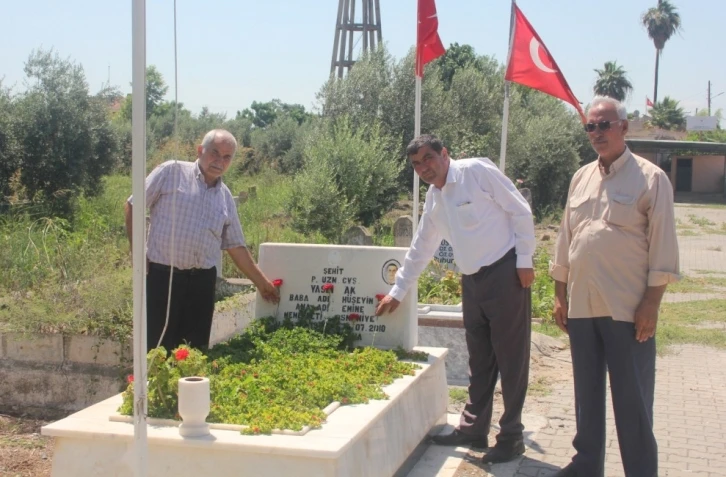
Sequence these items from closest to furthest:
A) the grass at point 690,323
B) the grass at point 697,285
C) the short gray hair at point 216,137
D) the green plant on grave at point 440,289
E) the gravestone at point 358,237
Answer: the short gray hair at point 216,137
the green plant on grave at point 440,289
the grass at point 690,323
the gravestone at point 358,237
the grass at point 697,285

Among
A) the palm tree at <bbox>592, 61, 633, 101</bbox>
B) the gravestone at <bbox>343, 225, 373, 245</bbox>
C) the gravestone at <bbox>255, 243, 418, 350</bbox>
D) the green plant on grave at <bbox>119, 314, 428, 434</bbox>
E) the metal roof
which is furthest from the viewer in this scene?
the palm tree at <bbox>592, 61, 633, 101</bbox>

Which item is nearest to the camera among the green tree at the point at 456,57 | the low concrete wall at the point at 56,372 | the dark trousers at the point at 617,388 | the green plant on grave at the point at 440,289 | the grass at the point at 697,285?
the dark trousers at the point at 617,388

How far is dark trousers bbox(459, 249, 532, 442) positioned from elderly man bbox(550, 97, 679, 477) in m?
0.57

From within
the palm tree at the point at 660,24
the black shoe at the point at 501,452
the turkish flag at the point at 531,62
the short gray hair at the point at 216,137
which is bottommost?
the black shoe at the point at 501,452

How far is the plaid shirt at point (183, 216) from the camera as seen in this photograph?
17.4ft

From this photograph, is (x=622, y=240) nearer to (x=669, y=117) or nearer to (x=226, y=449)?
(x=226, y=449)

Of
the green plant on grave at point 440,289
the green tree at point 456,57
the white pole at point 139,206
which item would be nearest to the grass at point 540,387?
the green plant on grave at point 440,289

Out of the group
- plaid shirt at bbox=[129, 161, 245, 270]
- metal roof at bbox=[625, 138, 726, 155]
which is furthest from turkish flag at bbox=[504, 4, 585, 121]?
metal roof at bbox=[625, 138, 726, 155]

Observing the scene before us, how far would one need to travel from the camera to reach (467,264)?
17.2ft

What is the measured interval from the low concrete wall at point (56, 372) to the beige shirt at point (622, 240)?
3.50 m

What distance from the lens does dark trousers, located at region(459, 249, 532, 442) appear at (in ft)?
16.9

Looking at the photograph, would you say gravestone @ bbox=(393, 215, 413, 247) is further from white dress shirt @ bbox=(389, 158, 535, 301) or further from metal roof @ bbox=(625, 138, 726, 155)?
metal roof @ bbox=(625, 138, 726, 155)

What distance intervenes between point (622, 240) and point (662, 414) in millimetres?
2991

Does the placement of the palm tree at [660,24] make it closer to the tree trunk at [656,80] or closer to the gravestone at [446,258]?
the tree trunk at [656,80]
